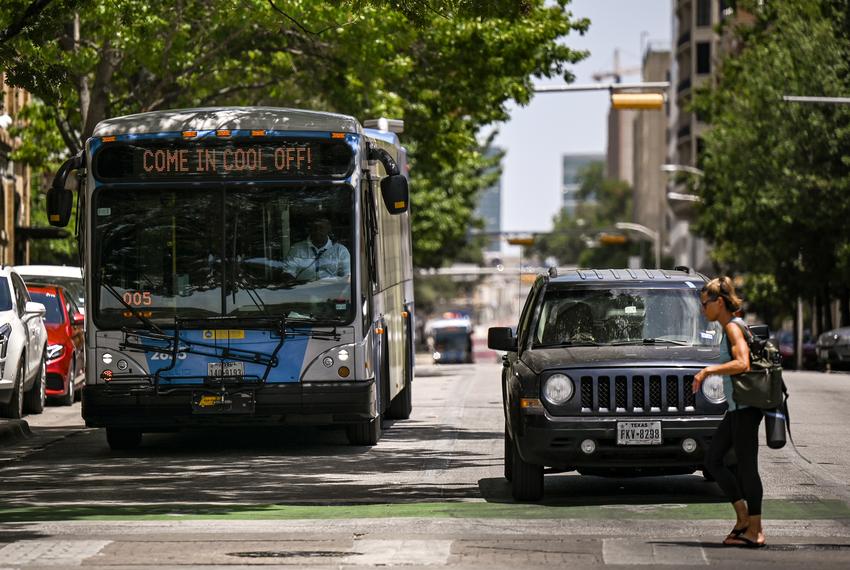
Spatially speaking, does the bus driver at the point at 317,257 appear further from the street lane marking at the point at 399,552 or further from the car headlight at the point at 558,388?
the street lane marking at the point at 399,552

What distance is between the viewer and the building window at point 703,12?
115688 mm

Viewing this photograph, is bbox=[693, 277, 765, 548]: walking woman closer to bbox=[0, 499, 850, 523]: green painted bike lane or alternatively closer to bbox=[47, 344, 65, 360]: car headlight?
bbox=[0, 499, 850, 523]: green painted bike lane

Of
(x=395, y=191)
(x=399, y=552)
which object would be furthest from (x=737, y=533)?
(x=395, y=191)

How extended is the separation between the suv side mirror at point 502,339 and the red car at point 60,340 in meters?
12.9

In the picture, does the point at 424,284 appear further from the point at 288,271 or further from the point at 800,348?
the point at 288,271

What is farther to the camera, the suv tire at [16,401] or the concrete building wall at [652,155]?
the concrete building wall at [652,155]

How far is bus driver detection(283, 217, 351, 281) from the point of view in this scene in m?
16.7

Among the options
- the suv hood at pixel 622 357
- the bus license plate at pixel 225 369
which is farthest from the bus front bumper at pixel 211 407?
the suv hood at pixel 622 357

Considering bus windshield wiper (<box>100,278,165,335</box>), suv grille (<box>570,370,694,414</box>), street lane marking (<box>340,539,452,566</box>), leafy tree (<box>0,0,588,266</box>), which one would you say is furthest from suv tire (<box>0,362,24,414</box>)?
street lane marking (<box>340,539,452,566</box>)

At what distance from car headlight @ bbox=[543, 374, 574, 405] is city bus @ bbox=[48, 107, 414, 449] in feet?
15.1

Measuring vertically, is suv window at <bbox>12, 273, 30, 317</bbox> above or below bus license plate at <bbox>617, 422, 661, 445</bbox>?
above

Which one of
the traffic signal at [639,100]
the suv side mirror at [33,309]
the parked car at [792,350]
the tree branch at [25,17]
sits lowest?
the parked car at [792,350]

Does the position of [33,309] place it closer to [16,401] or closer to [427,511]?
[16,401]

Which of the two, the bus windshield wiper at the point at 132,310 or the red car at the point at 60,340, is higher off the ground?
the bus windshield wiper at the point at 132,310
